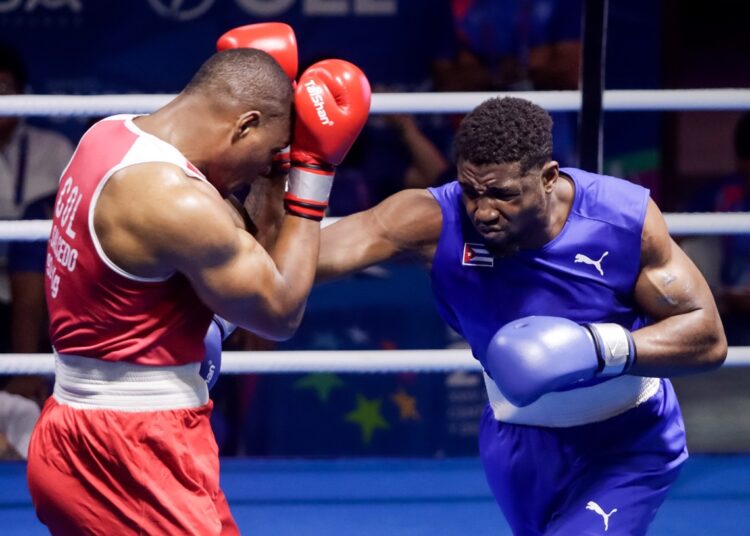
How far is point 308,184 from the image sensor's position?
87.8 inches

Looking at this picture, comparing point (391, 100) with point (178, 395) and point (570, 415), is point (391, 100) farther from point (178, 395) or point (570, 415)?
point (178, 395)

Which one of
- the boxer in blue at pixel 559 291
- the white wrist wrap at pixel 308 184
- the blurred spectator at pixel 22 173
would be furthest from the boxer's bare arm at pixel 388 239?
the blurred spectator at pixel 22 173

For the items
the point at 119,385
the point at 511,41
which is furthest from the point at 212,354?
the point at 511,41

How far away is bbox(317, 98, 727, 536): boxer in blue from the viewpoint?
2.32 m

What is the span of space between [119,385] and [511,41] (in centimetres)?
234

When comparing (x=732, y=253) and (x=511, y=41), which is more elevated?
(x=511, y=41)

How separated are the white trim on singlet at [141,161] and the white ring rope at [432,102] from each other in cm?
121

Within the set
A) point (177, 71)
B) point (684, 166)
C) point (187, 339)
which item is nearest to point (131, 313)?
point (187, 339)

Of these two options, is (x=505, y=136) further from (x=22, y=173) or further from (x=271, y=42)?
(x=22, y=173)

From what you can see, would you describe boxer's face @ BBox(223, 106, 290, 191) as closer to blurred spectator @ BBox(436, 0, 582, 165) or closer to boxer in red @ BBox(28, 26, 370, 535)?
boxer in red @ BBox(28, 26, 370, 535)

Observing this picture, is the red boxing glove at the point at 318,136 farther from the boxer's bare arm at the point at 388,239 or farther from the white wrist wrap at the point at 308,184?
the boxer's bare arm at the point at 388,239

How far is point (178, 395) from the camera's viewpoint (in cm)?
212

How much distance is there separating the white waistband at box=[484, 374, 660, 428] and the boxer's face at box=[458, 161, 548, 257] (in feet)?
1.14

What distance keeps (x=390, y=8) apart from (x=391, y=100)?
2.82 feet
